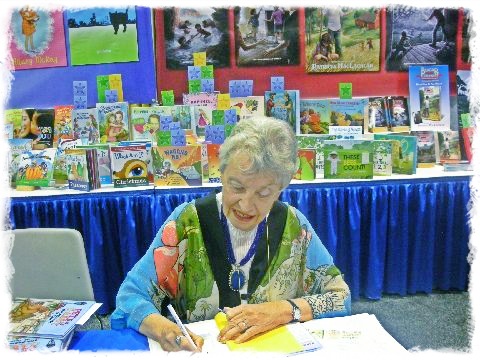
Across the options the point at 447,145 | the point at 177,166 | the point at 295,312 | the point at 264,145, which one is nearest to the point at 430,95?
the point at 447,145

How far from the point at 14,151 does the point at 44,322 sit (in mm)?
2154

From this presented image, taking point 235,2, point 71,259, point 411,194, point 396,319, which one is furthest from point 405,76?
point 71,259

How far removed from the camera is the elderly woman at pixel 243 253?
1460 millimetres

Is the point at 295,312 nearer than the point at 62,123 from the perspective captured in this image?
Yes

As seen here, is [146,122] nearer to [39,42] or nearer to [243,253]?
[39,42]

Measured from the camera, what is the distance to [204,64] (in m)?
3.53

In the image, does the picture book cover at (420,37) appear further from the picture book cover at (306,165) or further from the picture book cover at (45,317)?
the picture book cover at (45,317)

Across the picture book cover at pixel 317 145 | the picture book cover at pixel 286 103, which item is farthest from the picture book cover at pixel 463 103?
the picture book cover at pixel 286 103

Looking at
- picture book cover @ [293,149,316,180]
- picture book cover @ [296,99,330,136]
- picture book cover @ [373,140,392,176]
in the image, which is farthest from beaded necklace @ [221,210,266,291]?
picture book cover @ [296,99,330,136]

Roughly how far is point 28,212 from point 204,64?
1.54 meters

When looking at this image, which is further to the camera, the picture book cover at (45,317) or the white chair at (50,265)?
the white chair at (50,265)

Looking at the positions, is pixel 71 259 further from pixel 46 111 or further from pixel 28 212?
pixel 46 111

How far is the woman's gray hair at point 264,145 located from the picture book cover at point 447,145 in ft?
7.73

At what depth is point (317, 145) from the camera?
314 cm
